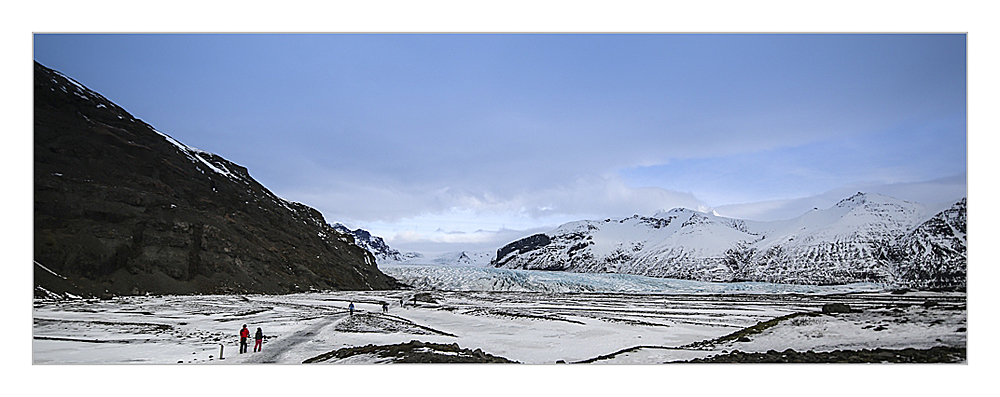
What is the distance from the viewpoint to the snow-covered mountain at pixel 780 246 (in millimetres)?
17500

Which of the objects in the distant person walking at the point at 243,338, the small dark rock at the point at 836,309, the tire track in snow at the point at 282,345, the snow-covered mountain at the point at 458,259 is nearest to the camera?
the tire track in snow at the point at 282,345

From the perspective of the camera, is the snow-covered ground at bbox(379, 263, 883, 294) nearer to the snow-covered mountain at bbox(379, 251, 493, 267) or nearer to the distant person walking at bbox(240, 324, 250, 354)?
the distant person walking at bbox(240, 324, 250, 354)

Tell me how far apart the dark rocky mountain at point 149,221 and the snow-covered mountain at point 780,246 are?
87.8ft

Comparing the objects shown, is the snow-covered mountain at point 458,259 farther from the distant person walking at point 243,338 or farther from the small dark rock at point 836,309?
the small dark rock at point 836,309

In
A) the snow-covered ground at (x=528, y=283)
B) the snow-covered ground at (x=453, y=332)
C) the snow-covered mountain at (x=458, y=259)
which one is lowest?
the snow-covered mountain at (x=458, y=259)

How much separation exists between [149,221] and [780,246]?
74.4 metres

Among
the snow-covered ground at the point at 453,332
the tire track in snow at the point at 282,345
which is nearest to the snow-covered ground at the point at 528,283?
the snow-covered ground at the point at 453,332

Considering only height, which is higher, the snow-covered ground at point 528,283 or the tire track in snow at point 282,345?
Result: the tire track in snow at point 282,345

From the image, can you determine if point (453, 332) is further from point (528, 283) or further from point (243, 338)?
point (528, 283)

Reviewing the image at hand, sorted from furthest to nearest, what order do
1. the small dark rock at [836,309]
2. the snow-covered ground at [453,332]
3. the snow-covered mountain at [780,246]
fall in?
the snow-covered mountain at [780,246] → the small dark rock at [836,309] → the snow-covered ground at [453,332]

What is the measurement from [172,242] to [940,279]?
4210 centimetres

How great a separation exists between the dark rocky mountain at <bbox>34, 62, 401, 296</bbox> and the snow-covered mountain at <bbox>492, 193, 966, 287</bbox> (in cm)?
2677

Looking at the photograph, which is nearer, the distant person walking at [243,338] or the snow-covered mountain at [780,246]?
the distant person walking at [243,338]

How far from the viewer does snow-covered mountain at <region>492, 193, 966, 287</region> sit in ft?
57.4
